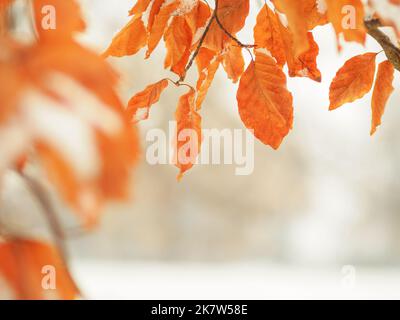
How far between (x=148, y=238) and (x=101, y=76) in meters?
2.01

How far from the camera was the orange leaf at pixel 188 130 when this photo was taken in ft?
0.82

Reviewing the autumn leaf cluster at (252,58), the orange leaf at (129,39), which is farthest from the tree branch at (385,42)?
the orange leaf at (129,39)

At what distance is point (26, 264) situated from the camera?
12 centimetres

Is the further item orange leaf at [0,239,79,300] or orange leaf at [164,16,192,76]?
orange leaf at [164,16,192,76]

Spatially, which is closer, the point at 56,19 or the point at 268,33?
the point at 56,19

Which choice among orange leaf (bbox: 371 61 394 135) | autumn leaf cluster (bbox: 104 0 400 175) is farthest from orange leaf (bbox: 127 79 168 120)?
orange leaf (bbox: 371 61 394 135)

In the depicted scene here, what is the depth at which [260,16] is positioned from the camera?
0.84 ft

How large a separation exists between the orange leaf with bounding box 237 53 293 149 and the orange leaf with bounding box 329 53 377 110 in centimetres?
3

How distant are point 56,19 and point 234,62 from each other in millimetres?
171

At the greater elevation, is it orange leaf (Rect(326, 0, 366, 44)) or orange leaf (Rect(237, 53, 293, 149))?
orange leaf (Rect(326, 0, 366, 44))

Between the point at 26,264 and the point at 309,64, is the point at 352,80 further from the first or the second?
the point at 26,264

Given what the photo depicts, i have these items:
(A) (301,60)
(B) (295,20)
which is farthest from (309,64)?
(B) (295,20)

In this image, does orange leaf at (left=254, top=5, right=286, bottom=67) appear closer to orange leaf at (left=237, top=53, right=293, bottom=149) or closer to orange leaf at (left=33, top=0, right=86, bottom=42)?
orange leaf at (left=237, top=53, right=293, bottom=149)

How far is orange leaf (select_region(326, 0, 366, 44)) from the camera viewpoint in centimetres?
16
